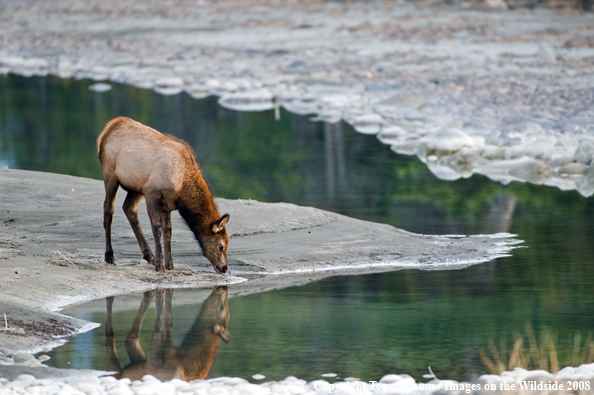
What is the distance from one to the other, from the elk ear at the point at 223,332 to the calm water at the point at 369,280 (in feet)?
0.17

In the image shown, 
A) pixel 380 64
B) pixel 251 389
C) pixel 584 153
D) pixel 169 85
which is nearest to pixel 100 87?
pixel 169 85

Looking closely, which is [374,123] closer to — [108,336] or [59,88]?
[59,88]

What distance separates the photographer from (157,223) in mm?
8570

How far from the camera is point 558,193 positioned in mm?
13312

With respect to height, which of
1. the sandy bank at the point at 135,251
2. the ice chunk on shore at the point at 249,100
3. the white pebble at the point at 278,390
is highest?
the white pebble at the point at 278,390

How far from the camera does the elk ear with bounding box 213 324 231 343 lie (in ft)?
22.6

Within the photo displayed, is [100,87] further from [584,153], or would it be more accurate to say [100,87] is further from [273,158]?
[584,153]

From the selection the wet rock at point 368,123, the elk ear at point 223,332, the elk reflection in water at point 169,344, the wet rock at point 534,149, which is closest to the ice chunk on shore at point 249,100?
the wet rock at point 368,123

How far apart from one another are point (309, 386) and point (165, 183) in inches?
122

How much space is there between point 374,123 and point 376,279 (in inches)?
453

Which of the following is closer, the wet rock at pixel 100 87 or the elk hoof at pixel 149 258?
the elk hoof at pixel 149 258

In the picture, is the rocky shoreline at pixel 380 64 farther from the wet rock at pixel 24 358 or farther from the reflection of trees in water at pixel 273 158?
the wet rock at pixel 24 358

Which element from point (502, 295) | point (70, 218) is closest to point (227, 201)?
point (70, 218)

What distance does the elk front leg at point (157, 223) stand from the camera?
8469mm
